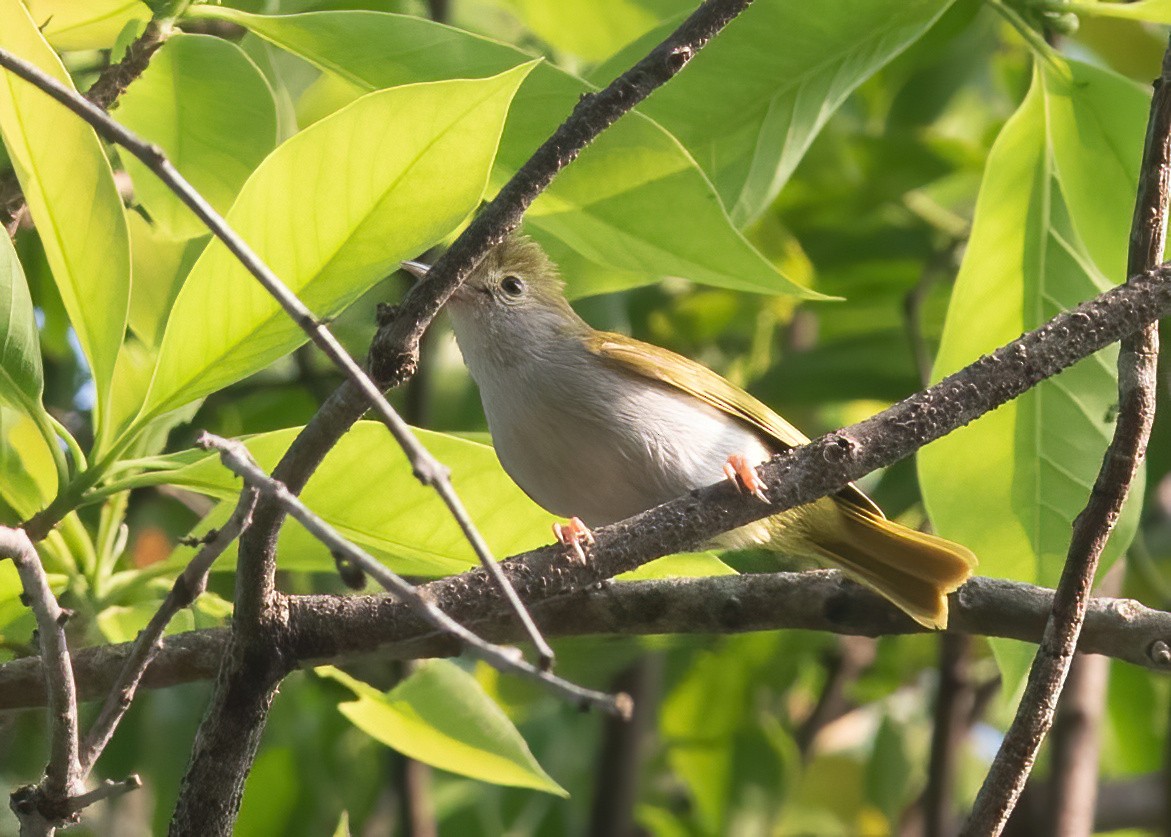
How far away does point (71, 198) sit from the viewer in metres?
1.40

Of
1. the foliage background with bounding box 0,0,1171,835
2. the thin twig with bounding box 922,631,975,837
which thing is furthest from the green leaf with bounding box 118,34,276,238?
the thin twig with bounding box 922,631,975,837

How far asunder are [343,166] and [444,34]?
10.5 inches

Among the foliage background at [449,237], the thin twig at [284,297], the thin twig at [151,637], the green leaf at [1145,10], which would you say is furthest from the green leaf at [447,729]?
the green leaf at [1145,10]

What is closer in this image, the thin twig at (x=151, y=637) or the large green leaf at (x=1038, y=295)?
the thin twig at (x=151, y=637)

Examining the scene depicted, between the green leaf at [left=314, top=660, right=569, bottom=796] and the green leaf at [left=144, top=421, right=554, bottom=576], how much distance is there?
0.23 metres

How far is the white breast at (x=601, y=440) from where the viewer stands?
196 centimetres

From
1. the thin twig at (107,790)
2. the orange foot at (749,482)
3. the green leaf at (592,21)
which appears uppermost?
the green leaf at (592,21)

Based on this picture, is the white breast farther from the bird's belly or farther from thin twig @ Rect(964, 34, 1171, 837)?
thin twig @ Rect(964, 34, 1171, 837)

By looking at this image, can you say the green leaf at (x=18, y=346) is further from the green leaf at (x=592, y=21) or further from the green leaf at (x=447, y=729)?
the green leaf at (x=592, y=21)

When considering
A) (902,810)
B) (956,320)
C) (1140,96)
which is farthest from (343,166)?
(902,810)

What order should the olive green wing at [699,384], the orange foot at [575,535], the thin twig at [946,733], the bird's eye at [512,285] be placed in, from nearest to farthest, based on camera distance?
the orange foot at [575,535] < the olive green wing at [699,384] < the bird's eye at [512,285] < the thin twig at [946,733]

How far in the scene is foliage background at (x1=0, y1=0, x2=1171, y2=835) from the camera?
4.58 ft

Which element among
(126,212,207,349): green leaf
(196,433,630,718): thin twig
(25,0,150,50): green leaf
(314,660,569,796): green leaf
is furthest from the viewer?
(126,212,207,349): green leaf

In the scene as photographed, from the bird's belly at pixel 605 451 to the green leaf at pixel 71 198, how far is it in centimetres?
67
